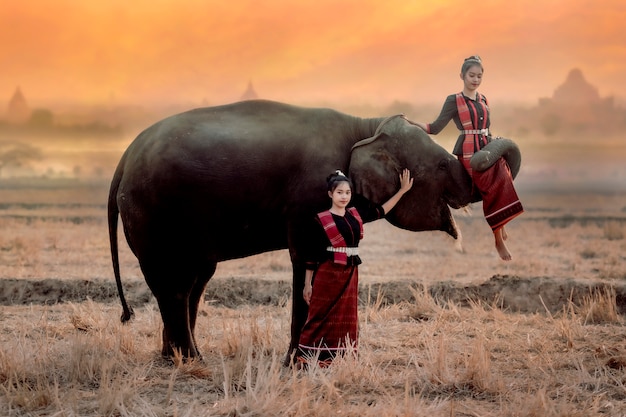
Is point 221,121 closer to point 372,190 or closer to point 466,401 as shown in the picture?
point 372,190

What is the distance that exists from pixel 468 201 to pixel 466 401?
178 centimetres

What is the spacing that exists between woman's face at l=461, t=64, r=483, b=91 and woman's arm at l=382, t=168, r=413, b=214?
95 centimetres

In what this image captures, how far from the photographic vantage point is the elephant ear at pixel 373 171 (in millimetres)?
7199

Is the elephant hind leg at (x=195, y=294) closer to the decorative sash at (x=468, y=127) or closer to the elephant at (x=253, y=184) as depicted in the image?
the elephant at (x=253, y=184)

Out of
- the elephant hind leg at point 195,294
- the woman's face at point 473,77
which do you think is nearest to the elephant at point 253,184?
the elephant hind leg at point 195,294

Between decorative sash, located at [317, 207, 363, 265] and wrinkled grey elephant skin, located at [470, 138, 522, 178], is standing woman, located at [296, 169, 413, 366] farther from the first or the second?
wrinkled grey elephant skin, located at [470, 138, 522, 178]

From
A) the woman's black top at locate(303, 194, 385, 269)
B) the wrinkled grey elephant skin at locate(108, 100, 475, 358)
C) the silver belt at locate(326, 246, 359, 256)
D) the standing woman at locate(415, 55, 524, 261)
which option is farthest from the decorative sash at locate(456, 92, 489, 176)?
the silver belt at locate(326, 246, 359, 256)

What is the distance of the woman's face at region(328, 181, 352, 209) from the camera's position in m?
6.80

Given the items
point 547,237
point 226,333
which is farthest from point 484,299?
point 547,237

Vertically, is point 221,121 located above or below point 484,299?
above

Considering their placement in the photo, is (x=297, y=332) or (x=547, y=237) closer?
(x=297, y=332)

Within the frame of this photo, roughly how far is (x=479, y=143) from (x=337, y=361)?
224 cm

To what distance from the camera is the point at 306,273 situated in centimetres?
716

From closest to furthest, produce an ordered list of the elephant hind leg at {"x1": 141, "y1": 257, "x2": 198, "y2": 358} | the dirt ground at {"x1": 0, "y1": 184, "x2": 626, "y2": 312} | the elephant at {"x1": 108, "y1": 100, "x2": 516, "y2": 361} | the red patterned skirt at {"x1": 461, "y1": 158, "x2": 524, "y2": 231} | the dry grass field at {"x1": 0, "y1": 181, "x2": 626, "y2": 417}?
the dry grass field at {"x1": 0, "y1": 181, "x2": 626, "y2": 417} → the red patterned skirt at {"x1": 461, "y1": 158, "x2": 524, "y2": 231} → the elephant at {"x1": 108, "y1": 100, "x2": 516, "y2": 361} → the elephant hind leg at {"x1": 141, "y1": 257, "x2": 198, "y2": 358} → the dirt ground at {"x1": 0, "y1": 184, "x2": 626, "y2": 312}
